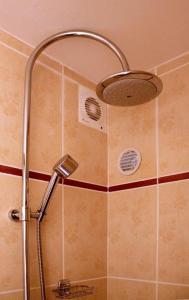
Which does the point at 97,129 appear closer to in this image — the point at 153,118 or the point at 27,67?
the point at 153,118

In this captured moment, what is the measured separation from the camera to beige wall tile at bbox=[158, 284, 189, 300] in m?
1.04

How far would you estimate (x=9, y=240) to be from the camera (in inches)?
38.3

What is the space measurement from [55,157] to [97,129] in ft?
0.91

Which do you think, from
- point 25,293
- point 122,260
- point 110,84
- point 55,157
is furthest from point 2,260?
point 110,84

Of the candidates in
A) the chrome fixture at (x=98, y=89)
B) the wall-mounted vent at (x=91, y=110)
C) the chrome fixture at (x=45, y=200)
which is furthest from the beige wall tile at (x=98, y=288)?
the wall-mounted vent at (x=91, y=110)

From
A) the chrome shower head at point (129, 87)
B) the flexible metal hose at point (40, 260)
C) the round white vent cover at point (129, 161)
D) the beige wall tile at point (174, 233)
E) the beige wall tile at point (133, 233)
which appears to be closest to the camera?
the chrome shower head at point (129, 87)

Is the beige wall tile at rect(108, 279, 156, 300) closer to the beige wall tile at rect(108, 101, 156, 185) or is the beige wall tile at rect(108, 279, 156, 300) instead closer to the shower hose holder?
the shower hose holder

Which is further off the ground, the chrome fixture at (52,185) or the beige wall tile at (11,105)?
the beige wall tile at (11,105)

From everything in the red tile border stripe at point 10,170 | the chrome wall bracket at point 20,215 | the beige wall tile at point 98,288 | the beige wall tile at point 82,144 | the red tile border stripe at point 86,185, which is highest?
the beige wall tile at point 82,144

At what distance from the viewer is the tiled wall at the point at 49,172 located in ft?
3.27

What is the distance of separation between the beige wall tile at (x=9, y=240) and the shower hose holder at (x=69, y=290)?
136mm

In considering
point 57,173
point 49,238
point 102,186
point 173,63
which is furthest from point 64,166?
point 173,63

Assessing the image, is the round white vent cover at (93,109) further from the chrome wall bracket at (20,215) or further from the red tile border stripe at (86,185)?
the chrome wall bracket at (20,215)

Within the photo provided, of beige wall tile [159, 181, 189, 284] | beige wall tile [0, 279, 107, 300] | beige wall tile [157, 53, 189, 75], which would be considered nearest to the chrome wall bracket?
beige wall tile [0, 279, 107, 300]
